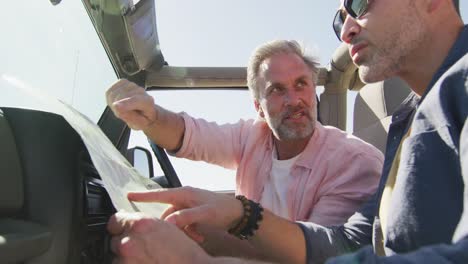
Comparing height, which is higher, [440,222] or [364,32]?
[364,32]

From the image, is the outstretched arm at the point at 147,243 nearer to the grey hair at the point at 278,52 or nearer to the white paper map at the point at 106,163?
the white paper map at the point at 106,163

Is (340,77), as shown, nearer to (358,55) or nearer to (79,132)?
(358,55)

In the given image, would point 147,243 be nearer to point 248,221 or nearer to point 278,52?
point 248,221

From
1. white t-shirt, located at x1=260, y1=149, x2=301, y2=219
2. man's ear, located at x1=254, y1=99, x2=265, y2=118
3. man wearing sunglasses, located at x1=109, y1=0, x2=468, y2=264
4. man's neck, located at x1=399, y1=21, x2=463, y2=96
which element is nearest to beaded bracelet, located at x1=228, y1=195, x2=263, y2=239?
man wearing sunglasses, located at x1=109, y1=0, x2=468, y2=264

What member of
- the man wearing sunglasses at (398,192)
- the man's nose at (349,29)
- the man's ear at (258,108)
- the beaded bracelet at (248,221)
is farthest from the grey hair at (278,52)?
the beaded bracelet at (248,221)

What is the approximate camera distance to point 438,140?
0.71 metres

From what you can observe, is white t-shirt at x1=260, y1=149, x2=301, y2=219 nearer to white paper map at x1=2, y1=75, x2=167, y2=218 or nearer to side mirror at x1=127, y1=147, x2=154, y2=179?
side mirror at x1=127, y1=147, x2=154, y2=179

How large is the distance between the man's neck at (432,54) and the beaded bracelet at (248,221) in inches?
23.0

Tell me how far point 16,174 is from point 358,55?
103 cm

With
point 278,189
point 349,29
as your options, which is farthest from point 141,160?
point 349,29

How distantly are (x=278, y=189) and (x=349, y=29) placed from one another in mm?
623

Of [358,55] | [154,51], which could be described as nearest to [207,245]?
[358,55]

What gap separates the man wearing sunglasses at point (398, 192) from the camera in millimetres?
686

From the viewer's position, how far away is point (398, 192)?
75 cm
